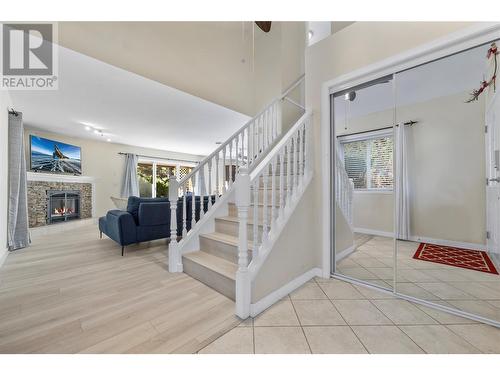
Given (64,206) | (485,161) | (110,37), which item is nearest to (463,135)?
(485,161)

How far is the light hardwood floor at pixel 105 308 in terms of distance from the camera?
120 centimetres

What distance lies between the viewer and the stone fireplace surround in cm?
448

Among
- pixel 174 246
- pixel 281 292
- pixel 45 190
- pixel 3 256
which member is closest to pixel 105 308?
pixel 174 246

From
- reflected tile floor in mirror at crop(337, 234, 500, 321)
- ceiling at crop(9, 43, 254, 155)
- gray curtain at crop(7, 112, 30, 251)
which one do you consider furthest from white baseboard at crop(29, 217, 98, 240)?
reflected tile floor in mirror at crop(337, 234, 500, 321)

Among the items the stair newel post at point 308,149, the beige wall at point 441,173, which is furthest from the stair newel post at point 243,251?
the beige wall at point 441,173

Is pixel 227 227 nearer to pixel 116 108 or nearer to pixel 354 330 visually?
pixel 354 330

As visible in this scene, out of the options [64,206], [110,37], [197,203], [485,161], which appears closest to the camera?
[485,161]

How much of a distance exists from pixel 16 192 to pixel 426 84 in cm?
596

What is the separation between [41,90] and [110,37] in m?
1.45

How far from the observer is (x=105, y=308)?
5.15 feet

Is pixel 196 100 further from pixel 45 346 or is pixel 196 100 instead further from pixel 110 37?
pixel 45 346

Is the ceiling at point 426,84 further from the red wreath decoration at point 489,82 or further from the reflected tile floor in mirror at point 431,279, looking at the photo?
the reflected tile floor in mirror at point 431,279

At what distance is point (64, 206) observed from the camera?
16.9 ft

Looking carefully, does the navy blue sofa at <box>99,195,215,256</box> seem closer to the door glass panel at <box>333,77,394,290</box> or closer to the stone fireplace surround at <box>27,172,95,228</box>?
the door glass panel at <box>333,77,394,290</box>
